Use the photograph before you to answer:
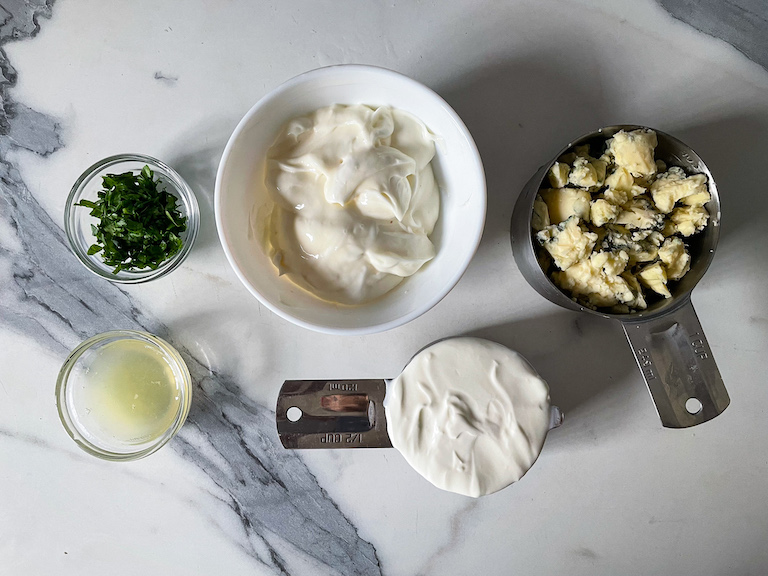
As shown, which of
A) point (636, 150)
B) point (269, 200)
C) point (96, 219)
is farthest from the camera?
point (96, 219)

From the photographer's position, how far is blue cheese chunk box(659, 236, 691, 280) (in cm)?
102

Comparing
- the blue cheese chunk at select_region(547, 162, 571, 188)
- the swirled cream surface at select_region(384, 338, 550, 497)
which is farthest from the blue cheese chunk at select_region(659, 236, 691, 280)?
the swirled cream surface at select_region(384, 338, 550, 497)

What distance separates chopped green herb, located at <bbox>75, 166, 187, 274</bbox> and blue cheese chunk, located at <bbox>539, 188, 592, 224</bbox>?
0.76 m

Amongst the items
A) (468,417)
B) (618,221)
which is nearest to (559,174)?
(618,221)

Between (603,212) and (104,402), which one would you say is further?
(104,402)

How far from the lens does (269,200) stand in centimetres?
109

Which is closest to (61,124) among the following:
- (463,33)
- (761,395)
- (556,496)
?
(463,33)

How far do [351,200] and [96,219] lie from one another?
60cm

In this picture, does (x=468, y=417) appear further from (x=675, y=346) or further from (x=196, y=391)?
(x=196, y=391)

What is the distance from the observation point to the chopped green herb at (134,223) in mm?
1086

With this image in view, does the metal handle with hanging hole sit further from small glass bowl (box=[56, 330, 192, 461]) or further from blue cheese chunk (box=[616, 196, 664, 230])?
blue cheese chunk (box=[616, 196, 664, 230])

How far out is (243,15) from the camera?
3.87ft

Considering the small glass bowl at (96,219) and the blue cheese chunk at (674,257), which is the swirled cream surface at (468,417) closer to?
the blue cheese chunk at (674,257)

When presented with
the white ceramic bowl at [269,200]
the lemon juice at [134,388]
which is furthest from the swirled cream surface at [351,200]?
the lemon juice at [134,388]
